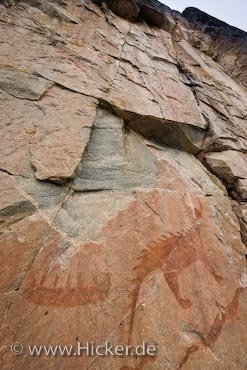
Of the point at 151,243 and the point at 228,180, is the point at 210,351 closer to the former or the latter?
the point at 151,243

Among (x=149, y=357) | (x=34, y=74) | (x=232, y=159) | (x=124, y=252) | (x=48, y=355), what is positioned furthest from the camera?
(x=232, y=159)

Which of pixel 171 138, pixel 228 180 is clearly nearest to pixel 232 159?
pixel 228 180

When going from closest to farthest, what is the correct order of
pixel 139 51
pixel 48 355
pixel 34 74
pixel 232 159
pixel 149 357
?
pixel 48 355 < pixel 149 357 < pixel 34 74 < pixel 232 159 < pixel 139 51

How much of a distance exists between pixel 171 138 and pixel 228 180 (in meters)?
1.58

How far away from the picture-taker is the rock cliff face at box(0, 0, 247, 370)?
270 centimetres

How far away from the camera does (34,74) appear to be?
15.3 feet

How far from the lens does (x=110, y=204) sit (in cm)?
368

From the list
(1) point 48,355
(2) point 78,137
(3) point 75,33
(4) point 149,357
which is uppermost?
(3) point 75,33

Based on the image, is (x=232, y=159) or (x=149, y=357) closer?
(x=149, y=357)

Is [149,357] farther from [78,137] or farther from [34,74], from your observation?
[34,74]

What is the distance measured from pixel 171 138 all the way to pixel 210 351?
3.93 metres

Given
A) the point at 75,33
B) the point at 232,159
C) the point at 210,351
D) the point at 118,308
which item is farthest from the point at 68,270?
the point at 75,33

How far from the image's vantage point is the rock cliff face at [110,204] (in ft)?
8.84

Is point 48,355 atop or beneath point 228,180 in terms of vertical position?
beneath
